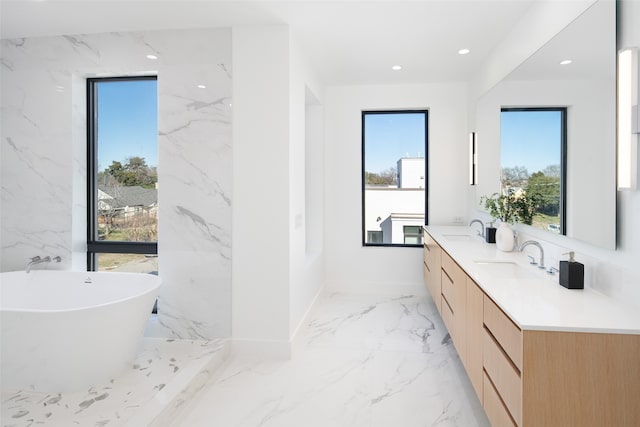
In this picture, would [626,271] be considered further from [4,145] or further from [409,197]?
[4,145]

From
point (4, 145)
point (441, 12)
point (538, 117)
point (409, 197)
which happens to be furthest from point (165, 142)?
point (409, 197)

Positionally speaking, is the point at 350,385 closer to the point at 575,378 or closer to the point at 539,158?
the point at 575,378

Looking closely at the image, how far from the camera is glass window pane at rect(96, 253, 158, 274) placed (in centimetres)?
358

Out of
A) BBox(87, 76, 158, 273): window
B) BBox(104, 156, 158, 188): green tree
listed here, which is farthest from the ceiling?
BBox(104, 156, 158, 188): green tree

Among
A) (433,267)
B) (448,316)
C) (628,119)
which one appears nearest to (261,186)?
(448,316)

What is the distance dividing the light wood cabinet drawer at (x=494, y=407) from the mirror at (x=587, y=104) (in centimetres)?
87

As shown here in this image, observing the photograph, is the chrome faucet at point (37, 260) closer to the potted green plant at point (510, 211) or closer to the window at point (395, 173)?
the window at point (395, 173)

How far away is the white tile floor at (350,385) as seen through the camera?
7.37ft

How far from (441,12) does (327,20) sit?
826 millimetres

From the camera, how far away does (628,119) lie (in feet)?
5.53

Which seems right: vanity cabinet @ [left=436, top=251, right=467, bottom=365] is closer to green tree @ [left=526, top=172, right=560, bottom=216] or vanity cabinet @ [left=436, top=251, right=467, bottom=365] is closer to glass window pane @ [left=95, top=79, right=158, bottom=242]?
Answer: green tree @ [left=526, top=172, right=560, bottom=216]

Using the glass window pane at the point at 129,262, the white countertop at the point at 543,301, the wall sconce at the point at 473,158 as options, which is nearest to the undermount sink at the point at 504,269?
the white countertop at the point at 543,301

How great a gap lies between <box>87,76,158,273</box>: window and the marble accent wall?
0.68 ft

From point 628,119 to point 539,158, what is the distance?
839mm
